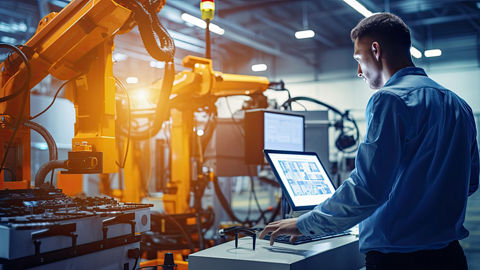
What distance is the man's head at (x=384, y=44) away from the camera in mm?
1314

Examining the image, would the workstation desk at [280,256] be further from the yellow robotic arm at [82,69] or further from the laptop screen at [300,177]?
the yellow robotic arm at [82,69]

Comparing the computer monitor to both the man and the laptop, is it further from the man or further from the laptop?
the man

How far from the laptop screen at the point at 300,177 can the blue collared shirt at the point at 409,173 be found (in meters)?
0.59

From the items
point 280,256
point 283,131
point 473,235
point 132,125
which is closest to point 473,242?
point 473,235

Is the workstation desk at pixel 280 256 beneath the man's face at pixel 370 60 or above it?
beneath

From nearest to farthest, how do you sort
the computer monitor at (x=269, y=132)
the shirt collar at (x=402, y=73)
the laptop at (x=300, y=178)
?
1. the shirt collar at (x=402, y=73)
2. the laptop at (x=300, y=178)
3. the computer monitor at (x=269, y=132)

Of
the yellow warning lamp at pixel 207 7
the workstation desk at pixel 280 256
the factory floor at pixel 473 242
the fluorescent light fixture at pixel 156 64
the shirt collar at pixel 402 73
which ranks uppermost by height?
the fluorescent light fixture at pixel 156 64

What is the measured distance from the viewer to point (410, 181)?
1.20m

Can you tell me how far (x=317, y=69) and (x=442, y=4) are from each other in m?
3.89

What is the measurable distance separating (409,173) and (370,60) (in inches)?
14.8

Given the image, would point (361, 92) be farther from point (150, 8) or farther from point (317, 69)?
point (150, 8)

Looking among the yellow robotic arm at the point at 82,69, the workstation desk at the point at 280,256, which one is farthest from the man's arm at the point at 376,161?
the yellow robotic arm at the point at 82,69

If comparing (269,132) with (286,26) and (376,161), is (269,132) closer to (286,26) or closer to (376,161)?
(376,161)

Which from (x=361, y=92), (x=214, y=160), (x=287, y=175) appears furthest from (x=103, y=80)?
(x=361, y=92)
